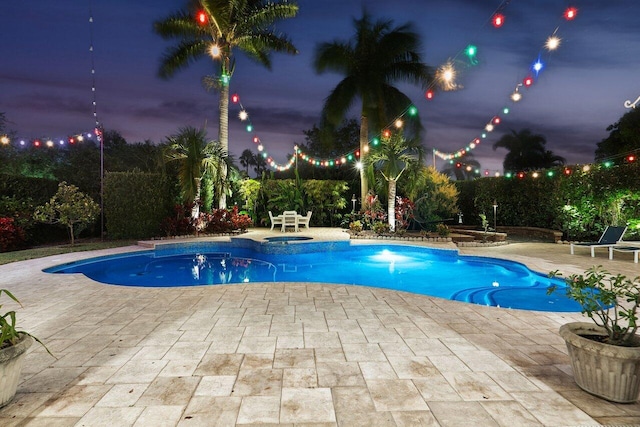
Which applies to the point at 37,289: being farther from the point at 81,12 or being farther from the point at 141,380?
the point at 81,12

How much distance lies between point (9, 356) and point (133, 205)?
10948 millimetres

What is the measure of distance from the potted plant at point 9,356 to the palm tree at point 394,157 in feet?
38.9

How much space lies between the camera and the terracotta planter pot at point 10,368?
2254 mm

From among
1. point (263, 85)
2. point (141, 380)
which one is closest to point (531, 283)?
point (141, 380)

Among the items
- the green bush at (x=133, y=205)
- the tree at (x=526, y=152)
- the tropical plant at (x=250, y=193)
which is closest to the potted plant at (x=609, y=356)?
the green bush at (x=133, y=205)

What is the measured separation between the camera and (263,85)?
23781 millimetres

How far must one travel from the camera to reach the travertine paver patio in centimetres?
228

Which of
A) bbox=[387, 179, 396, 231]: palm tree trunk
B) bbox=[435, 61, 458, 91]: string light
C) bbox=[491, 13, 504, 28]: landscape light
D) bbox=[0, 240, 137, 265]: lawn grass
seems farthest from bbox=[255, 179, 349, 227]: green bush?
bbox=[491, 13, 504, 28]: landscape light

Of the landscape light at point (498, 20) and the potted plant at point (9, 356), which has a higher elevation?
the landscape light at point (498, 20)

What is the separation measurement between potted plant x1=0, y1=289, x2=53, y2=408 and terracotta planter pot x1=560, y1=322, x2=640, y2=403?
3.63 meters

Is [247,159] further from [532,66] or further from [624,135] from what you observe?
[532,66]

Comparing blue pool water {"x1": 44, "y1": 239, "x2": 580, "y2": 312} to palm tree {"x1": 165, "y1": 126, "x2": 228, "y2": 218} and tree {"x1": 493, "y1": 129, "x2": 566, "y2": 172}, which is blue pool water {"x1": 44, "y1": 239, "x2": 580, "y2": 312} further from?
tree {"x1": 493, "y1": 129, "x2": 566, "y2": 172}

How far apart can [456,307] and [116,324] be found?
4244 millimetres

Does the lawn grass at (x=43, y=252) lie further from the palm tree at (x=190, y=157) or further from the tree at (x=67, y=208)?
the palm tree at (x=190, y=157)
